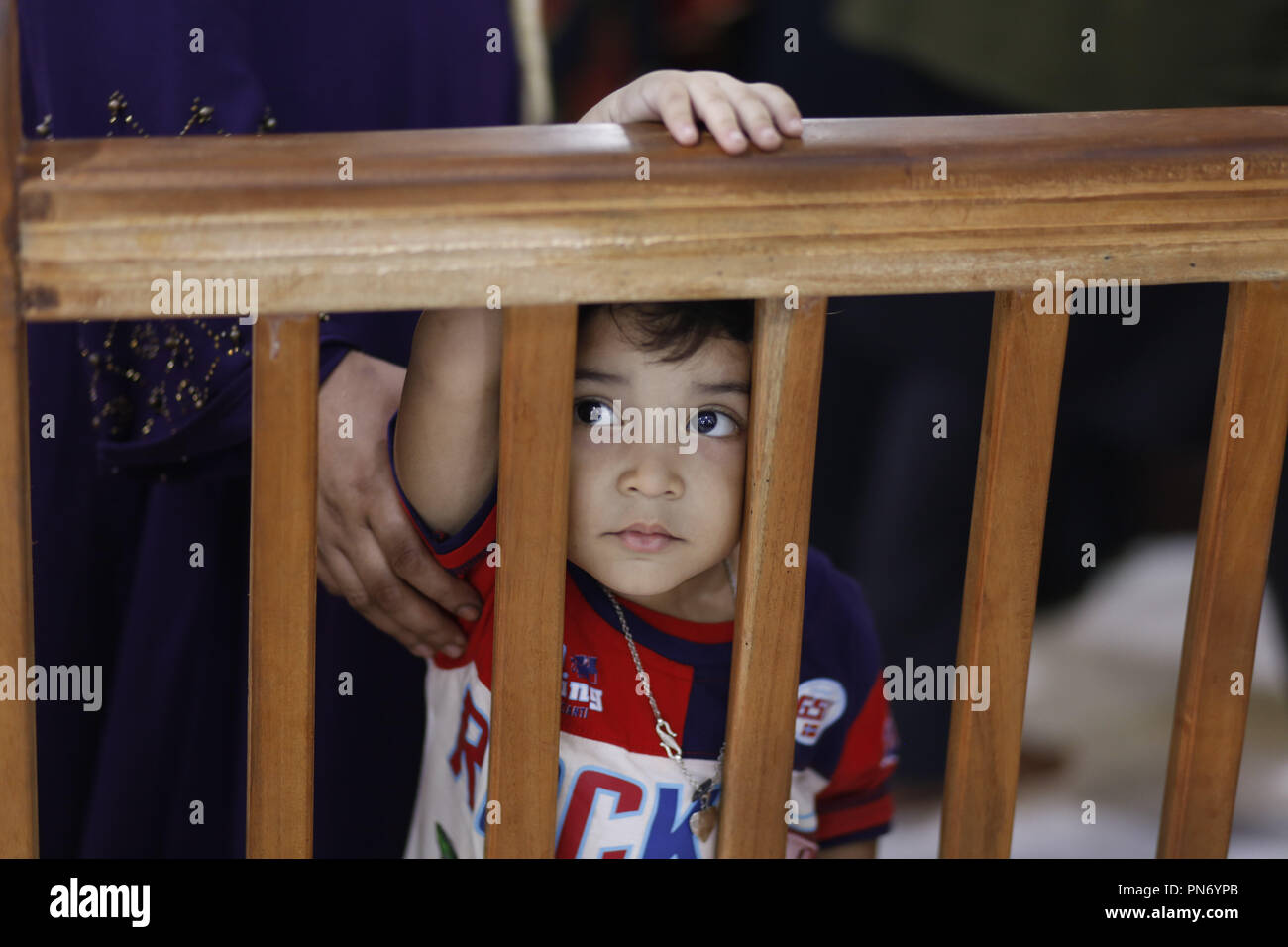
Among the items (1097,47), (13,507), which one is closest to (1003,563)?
(13,507)

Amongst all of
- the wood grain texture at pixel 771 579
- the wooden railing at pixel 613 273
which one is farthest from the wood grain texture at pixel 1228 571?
the wood grain texture at pixel 771 579

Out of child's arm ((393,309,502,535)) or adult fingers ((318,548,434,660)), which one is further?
adult fingers ((318,548,434,660))

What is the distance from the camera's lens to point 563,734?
1011 mm

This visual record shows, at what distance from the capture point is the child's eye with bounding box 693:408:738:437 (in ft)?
3.06

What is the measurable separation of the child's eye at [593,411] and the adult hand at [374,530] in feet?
0.48

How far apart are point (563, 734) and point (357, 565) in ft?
0.62

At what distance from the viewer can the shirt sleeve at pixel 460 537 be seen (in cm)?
93

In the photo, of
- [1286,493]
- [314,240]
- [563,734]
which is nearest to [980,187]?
[314,240]

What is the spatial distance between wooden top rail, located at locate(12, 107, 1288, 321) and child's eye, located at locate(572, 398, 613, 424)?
7.8 inches

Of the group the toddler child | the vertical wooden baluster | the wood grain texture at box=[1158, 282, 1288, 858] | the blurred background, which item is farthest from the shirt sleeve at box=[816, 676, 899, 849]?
the blurred background

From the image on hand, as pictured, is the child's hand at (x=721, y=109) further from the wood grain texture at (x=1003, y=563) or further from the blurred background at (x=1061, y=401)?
the blurred background at (x=1061, y=401)

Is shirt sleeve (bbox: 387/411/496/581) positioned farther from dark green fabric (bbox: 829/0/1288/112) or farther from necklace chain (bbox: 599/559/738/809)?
dark green fabric (bbox: 829/0/1288/112)

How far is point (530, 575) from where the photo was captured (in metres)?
0.79

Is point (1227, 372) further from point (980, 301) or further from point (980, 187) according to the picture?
point (980, 301)
